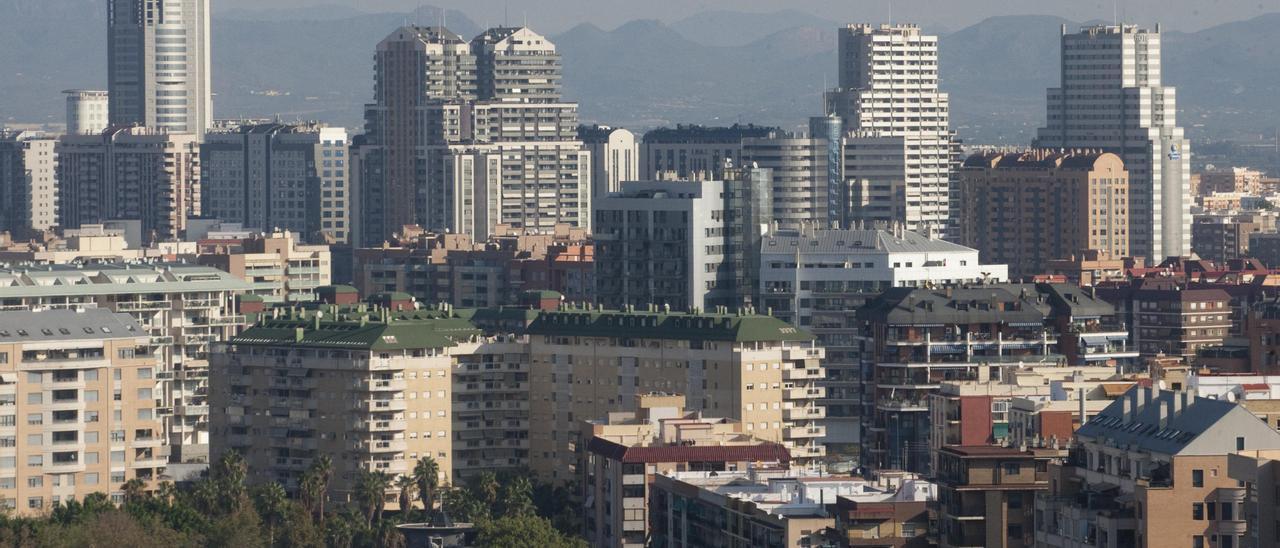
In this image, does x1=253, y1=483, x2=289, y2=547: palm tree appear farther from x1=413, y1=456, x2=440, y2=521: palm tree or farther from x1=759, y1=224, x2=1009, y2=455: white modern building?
x1=759, y1=224, x2=1009, y2=455: white modern building

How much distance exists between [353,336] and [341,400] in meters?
3.51

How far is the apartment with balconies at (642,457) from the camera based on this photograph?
140000mm

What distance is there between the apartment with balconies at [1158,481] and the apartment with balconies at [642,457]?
33.5 metres

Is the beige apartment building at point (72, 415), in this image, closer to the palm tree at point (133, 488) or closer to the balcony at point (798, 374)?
the palm tree at point (133, 488)

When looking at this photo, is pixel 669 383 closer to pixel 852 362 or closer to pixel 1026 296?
pixel 1026 296

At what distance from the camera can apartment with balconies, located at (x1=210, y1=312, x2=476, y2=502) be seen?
165 metres

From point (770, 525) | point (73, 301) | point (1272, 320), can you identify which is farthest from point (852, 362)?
point (770, 525)

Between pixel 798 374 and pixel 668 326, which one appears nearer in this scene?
pixel 798 374

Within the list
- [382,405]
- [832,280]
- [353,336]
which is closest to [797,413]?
[382,405]

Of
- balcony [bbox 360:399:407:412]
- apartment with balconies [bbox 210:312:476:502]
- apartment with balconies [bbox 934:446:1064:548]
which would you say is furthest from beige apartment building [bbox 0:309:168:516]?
Answer: apartment with balconies [bbox 934:446:1064:548]

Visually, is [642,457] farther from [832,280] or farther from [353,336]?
[832,280]

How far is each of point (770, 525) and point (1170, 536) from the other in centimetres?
2591

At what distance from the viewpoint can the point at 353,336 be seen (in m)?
168

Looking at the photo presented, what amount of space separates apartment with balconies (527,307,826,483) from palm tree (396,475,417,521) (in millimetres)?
7091
